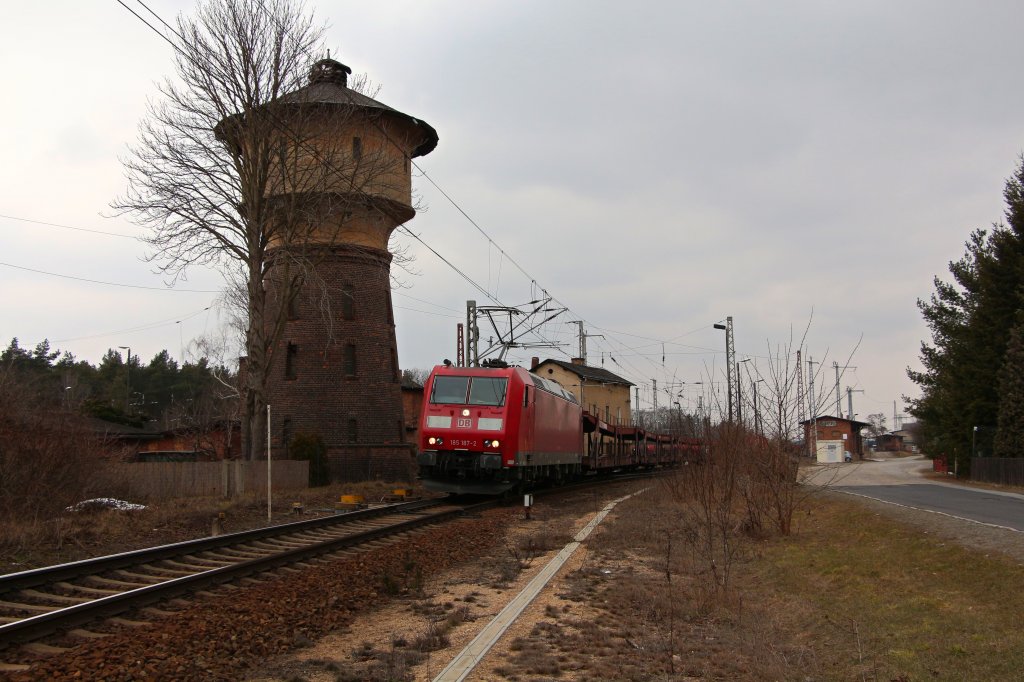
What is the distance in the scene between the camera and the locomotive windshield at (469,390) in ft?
73.0

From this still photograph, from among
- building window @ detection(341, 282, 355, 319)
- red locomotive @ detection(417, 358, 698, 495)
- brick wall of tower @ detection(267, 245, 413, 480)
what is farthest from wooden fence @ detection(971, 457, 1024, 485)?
building window @ detection(341, 282, 355, 319)

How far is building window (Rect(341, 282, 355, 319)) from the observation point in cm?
3422

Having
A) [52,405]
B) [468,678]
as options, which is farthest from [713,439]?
[52,405]

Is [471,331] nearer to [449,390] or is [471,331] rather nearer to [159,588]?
[449,390]

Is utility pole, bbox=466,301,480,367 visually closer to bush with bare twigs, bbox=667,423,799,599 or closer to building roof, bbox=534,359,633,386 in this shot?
bush with bare twigs, bbox=667,423,799,599

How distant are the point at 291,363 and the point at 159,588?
26049mm

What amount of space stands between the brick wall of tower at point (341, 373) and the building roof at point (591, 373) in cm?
4112

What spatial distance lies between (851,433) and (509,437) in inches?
3261

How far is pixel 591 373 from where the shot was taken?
89.3 meters

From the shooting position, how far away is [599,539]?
15578 millimetres

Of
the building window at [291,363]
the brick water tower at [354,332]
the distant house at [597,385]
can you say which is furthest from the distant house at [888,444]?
the building window at [291,363]

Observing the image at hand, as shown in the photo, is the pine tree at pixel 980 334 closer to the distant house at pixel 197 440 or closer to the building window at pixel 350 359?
the building window at pixel 350 359

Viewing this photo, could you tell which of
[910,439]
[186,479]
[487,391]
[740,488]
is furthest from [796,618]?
[910,439]

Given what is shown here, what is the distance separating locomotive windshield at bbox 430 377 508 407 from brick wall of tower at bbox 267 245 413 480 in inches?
461
